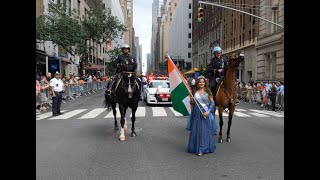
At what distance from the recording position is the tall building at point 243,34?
149ft

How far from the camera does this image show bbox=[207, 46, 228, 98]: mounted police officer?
31.2 feet

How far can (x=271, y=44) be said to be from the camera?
38312 mm

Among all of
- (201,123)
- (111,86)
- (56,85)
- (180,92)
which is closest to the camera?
(201,123)

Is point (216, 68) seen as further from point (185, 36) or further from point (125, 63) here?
point (185, 36)

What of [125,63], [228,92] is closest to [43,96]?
[125,63]

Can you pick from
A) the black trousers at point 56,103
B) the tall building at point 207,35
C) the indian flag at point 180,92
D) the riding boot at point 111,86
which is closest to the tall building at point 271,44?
the tall building at point 207,35

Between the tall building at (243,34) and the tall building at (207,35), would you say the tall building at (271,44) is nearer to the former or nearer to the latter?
the tall building at (243,34)

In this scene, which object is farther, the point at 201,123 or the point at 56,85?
the point at 56,85

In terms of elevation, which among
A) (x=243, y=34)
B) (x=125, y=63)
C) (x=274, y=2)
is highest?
(x=274, y=2)

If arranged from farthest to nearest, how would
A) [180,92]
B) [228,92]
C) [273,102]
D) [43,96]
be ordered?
[273,102] → [43,96] → [228,92] → [180,92]

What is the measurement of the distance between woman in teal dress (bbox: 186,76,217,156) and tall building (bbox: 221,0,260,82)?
33.3 m

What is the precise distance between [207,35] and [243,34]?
32.9m

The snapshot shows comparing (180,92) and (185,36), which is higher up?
(185,36)
